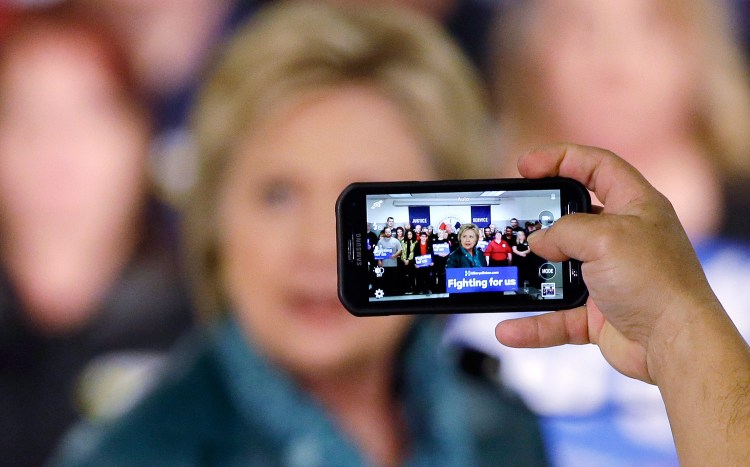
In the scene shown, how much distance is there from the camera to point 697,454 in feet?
2.11

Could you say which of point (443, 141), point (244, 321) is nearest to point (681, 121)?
point (443, 141)

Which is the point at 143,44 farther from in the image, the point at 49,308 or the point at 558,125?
the point at 558,125

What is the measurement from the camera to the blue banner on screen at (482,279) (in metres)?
0.93

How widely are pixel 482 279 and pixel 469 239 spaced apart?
0.06 meters

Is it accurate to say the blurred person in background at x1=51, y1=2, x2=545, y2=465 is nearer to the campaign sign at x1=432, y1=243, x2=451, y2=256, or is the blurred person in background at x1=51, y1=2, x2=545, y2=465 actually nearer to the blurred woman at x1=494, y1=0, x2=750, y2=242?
the blurred woman at x1=494, y1=0, x2=750, y2=242

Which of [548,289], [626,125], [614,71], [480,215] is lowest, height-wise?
[548,289]

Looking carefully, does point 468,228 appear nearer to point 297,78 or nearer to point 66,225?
point 297,78

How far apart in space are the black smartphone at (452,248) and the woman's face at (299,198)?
26cm

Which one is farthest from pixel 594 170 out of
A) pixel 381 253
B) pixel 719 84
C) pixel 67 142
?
pixel 67 142

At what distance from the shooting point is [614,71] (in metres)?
1.30

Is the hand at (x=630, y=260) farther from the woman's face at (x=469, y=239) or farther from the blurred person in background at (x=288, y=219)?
the blurred person in background at (x=288, y=219)

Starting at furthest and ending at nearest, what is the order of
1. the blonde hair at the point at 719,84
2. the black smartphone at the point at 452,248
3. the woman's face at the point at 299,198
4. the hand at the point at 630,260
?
the blonde hair at the point at 719,84
the woman's face at the point at 299,198
the black smartphone at the point at 452,248
the hand at the point at 630,260

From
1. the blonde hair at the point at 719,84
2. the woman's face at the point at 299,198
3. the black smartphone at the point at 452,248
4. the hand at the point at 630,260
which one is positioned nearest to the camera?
the hand at the point at 630,260

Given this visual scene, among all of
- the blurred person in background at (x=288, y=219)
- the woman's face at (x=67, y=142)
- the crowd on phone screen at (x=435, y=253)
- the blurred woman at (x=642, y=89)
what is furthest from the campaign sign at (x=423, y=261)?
the woman's face at (x=67, y=142)
